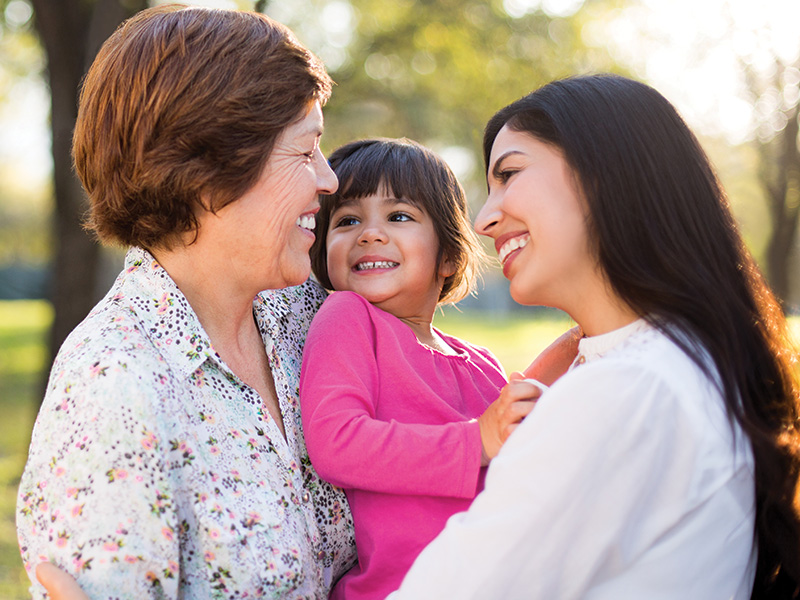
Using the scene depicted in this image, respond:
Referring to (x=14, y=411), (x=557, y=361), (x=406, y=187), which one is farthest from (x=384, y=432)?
(x=14, y=411)

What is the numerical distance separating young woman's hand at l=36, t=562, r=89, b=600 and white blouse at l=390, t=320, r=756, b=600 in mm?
687

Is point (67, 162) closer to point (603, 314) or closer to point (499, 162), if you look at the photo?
point (499, 162)

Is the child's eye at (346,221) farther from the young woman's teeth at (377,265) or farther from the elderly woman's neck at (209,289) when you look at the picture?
the elderly woman's neck at (209,289)

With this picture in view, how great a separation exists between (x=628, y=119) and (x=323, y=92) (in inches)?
37.6

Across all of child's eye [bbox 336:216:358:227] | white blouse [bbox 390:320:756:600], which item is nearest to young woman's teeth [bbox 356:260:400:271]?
child's eye [bbox 336:216:358:227]

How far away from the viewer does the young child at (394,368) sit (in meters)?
2.10

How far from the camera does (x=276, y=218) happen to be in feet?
7.41

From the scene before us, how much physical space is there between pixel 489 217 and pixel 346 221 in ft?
2.54

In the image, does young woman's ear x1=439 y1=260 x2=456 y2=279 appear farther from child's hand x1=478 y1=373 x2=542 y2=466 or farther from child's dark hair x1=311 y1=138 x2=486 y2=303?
child's hand x1=478 y1=373 x2=542 y2=466

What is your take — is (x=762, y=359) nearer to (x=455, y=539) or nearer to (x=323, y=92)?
(x=455, y=539)

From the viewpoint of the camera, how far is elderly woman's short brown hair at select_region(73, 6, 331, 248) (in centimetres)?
202

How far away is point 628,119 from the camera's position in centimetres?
199

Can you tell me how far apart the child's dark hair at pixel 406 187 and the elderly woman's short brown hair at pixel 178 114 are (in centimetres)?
59

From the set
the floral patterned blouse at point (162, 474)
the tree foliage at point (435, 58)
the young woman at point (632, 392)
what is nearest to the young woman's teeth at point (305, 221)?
the floral patterned blouse at point (162, 474)
